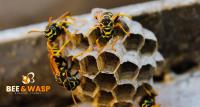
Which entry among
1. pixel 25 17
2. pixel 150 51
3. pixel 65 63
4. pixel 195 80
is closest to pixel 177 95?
pixel 195 80

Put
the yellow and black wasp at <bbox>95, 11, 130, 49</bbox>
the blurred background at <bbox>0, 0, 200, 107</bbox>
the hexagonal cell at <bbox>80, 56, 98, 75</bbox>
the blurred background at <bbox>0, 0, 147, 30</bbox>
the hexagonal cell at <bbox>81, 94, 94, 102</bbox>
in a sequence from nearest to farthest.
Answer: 1. the yellow and black wasp at <bbox>95, 11, 130, 49</bbox>
2. the hexagonal cell at <bbox>80, 56, 98, 75</bbox>
3. the hexagonal cell at <bbox>81, 94, 94, 102</bbox>
4. the blurred background at <bbox>0, 0, 200, 107</bbox>
5. the blurred background at <bbox>0, 0, 147, 30</bbox>

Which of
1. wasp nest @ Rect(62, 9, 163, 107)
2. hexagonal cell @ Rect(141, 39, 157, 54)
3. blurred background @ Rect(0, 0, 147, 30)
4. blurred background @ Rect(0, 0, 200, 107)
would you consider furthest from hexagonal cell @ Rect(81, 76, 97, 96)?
blurred background @ Rect(0, 0, 147, 30)

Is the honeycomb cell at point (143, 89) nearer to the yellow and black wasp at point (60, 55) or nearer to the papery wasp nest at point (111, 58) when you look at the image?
the papery wasp nest at point (111, 58)

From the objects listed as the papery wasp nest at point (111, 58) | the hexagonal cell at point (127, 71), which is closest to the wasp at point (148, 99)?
the papery wasp nest at point (111, 58)

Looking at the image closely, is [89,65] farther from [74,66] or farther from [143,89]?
[143,89]

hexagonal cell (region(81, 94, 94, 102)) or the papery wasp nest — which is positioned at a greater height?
the papery wasp nest

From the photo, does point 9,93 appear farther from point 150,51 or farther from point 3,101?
point 150,51

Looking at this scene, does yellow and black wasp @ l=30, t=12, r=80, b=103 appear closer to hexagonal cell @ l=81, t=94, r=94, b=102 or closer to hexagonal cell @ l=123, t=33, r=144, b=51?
hexagonal cell @ l=81, t=94, r=94, b=102

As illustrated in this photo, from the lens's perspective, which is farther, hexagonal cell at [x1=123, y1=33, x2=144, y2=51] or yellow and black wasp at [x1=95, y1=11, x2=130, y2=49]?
hexagonal cell at [x1=123, y1=33, x2=144, y2=51]

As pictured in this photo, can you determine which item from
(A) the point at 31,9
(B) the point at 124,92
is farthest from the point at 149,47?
(A) the point at 31,9
